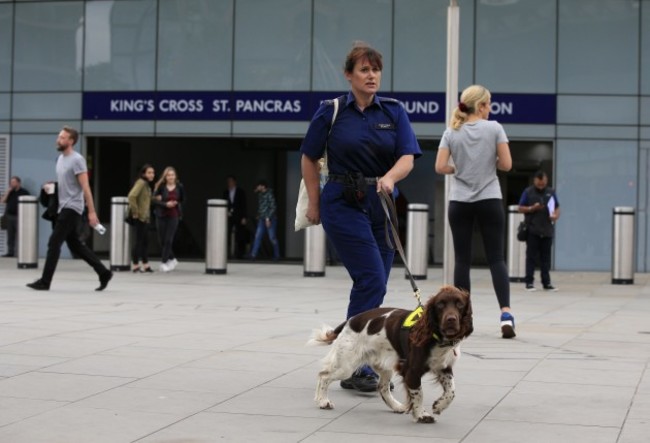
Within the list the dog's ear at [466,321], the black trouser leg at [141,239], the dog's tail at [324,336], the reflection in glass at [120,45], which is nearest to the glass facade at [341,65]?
the reflection in glass at [120,45]

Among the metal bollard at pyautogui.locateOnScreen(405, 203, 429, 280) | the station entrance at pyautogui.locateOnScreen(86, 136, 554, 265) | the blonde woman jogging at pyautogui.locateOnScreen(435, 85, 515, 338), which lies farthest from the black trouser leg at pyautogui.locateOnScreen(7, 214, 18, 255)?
the blonde woman jogging at pyautogui.locateOnScreen(435, 85, 515, 338)

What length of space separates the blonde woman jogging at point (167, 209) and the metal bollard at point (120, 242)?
600 millimetres

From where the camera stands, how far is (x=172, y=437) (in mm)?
4879

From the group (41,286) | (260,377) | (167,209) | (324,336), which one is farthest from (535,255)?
(324,336)

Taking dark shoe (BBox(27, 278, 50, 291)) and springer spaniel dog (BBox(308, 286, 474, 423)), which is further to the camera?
dark shoe (BBox(27, 278, 50, 291))

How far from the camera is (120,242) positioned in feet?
61.6

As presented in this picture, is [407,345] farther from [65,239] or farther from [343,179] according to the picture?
[65,239]

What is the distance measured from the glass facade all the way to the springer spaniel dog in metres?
16.4

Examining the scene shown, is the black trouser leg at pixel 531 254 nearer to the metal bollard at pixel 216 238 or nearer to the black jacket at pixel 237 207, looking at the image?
the metal bollard at pixel 216 238

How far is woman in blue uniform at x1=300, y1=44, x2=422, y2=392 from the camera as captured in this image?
6.20 meters

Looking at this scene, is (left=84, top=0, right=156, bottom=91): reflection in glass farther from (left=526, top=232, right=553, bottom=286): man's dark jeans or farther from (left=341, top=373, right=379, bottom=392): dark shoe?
(left=341, top=373, right=379, bottom=392): dark shoe

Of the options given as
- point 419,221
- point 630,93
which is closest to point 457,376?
point 419,221

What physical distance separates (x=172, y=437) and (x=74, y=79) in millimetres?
19248

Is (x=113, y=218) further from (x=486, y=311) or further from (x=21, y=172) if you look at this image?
(x=486, y=311)
